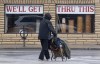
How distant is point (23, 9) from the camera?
91.2 ft

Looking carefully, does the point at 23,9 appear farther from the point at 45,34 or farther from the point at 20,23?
the point at 45,34

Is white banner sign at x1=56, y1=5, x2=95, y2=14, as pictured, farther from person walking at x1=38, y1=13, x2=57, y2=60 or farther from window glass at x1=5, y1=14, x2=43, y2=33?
person walking at x1=38, y1=13, x2=57, y2=60

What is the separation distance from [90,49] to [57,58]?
7.11m

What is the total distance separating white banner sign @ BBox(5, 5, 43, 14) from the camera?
27719 mm

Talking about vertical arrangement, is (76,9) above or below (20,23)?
above

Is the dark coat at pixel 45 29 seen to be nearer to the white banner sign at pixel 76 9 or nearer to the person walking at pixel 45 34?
the person walking at pixel 45 34

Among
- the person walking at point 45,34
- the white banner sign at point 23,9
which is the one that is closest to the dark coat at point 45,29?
the person walking at point 45,34

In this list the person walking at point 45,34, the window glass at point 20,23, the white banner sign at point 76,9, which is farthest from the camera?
the window glass at point 20,23

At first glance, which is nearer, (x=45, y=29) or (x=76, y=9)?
(x=45, y=29)

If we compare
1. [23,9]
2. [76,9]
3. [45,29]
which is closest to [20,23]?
[23,9]

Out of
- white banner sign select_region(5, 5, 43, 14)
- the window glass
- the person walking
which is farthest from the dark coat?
the window glass

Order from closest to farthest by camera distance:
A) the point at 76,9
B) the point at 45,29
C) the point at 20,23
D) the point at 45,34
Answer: the point at 45,34, the point at 45,29, the point at 76,9, the point at 20,23

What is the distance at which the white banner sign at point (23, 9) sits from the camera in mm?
27719

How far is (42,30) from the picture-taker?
1688 centimetres
